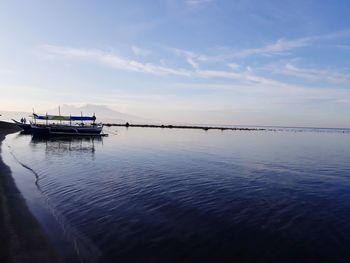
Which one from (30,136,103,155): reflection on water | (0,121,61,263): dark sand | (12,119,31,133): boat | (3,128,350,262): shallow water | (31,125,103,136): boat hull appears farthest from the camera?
(12,119,31,133): boat

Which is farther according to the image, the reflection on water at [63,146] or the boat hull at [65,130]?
the boat hull at [65,130]

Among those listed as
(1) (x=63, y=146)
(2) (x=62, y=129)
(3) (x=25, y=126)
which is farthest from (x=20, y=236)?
(3) (x=25, y=126)

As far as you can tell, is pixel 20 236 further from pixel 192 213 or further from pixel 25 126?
pixel 25 126

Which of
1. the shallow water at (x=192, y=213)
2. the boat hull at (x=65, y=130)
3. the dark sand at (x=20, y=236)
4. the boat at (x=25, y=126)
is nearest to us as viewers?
the dark sand at (x=20, y=236)

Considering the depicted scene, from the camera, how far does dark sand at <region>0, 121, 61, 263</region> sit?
33.7 ft

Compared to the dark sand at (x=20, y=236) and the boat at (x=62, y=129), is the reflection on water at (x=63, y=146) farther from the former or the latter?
the dark sand at (x=20, y=236)

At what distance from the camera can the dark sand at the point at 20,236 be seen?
1026 centimetres

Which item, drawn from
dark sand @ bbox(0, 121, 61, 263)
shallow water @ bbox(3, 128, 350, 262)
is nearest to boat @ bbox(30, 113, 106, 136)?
shallow water @ bbox(3, 128, 350, 262)

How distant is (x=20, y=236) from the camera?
1182 centimetres

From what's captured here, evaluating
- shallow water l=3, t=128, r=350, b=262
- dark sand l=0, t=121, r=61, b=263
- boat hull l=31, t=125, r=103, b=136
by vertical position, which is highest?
boat hull l=31, t=125, r=103, b=136

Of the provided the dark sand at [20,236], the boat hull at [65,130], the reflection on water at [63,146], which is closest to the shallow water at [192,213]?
the dark sand at [20,236]

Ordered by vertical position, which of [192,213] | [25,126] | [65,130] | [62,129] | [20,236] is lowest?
[192,213]

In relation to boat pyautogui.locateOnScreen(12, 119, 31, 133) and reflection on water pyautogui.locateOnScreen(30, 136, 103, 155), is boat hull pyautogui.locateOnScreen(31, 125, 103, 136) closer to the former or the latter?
boat pyautogui.locateOnScreen(12, 119, 31, 133)

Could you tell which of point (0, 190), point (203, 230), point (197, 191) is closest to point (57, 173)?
point (0, 190)
